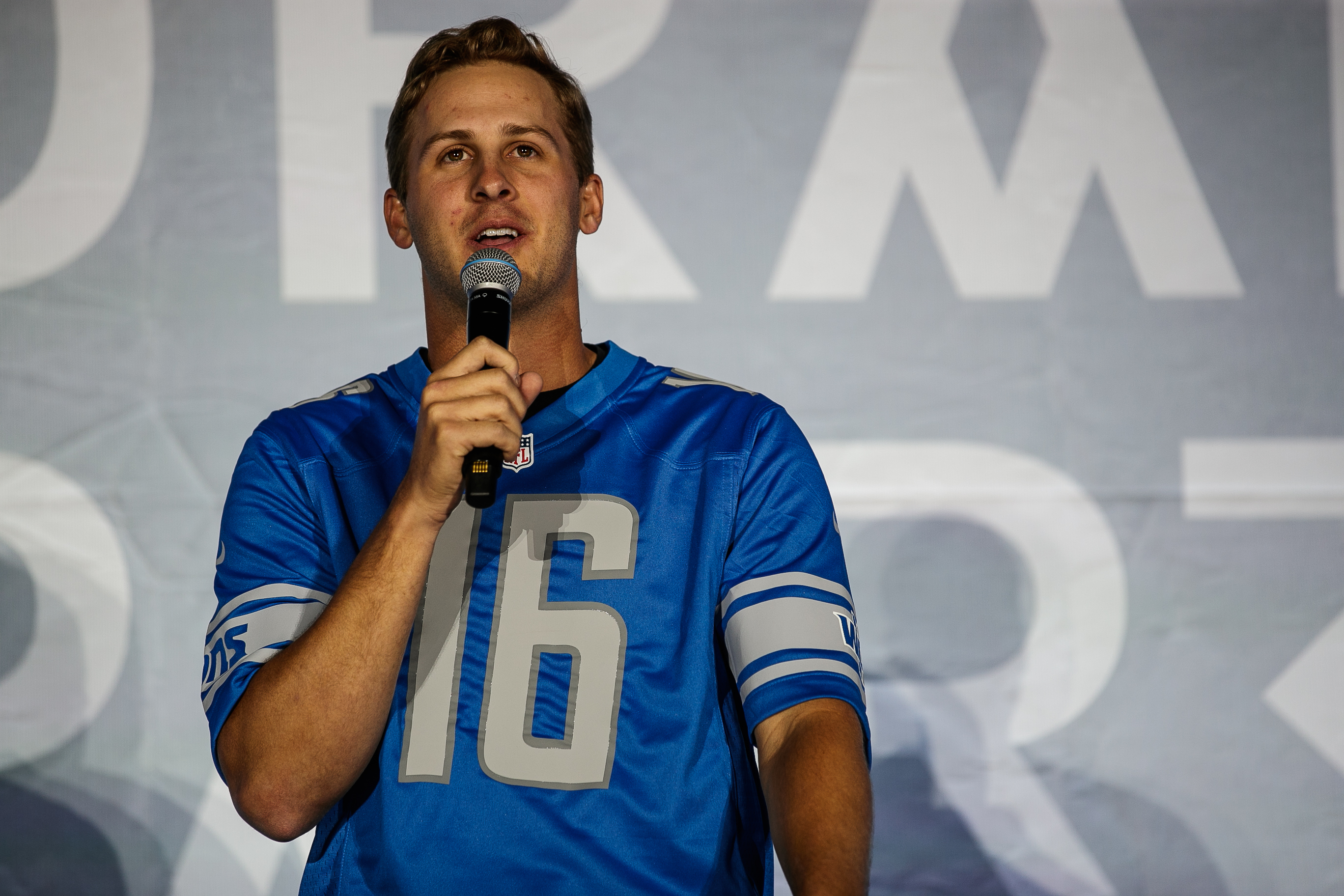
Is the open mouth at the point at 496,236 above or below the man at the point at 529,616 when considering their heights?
above

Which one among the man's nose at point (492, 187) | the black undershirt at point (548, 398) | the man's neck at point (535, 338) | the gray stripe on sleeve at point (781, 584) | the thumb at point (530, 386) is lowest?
the gray stripe on sleeve at point (781, 584)

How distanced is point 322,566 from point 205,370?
104cm

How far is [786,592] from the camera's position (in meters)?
0.95

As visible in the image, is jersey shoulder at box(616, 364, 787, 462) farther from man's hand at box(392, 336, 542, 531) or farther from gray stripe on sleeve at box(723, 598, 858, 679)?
man's hand at box(392, 336, 542, 531)

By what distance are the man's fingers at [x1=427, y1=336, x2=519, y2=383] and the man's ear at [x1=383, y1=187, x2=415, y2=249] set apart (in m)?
0.48

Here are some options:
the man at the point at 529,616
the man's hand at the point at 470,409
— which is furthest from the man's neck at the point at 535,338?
the man's hand at the point at 470,409

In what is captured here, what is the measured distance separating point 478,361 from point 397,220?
1.79 ft

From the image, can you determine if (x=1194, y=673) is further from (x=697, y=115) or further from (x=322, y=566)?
(x=322, y=566)

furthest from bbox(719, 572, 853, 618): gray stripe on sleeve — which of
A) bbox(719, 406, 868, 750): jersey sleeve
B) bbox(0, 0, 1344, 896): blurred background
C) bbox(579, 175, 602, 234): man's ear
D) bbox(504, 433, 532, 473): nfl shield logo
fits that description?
bbox(0, 0, 1344, 896): blurred background

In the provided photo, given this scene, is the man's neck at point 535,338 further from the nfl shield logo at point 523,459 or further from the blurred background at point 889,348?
the blurred background at point 889,348

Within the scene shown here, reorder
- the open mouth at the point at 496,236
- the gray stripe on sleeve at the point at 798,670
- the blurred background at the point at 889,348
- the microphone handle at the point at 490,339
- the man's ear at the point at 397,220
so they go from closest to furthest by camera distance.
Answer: the microphone handle at the point at 490,339, the gray stripe on sleeve at the point at 798,670, the open mouth at the point at 496,236, the man's ear at the point at 397,220, the blurred background at the point at 889,348

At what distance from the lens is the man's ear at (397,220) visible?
1199 millimetres

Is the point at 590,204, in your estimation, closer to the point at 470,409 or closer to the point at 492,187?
the point at 492,187

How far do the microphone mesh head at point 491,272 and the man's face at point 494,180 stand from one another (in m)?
0.09
